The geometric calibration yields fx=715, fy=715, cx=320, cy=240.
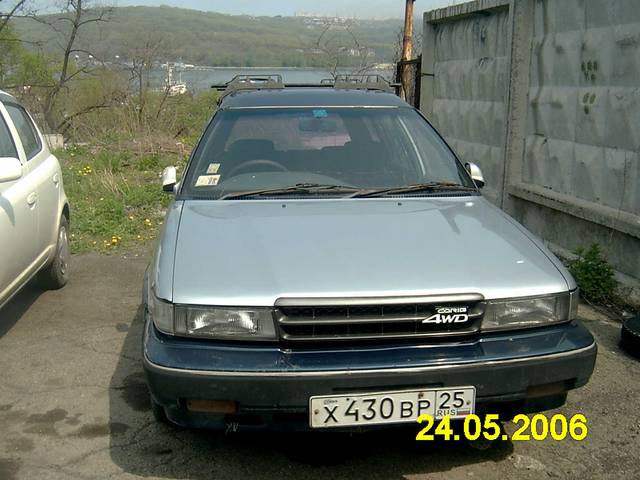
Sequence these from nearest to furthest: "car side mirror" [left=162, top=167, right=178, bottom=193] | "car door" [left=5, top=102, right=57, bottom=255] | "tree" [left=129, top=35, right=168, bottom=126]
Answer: "car side mirror" [left=162, top=167, right=178, bottom=193]
"car door" [left=5, top=102, right=57, bottom=255]
"tree" [left=129, top=35, right=168, bottom=126]

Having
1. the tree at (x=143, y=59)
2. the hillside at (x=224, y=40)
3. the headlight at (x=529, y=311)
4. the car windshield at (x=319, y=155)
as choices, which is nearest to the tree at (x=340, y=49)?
the hillside at (x=224, y=40)

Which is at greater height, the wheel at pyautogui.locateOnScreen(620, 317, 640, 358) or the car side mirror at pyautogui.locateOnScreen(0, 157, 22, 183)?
the car side mirror at pyautogui.locateOnScreen(0, 157, 22, 183)

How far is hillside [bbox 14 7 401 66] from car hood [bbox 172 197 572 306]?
32.2 feet

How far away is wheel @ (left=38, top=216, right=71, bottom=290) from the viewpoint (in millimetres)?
5656

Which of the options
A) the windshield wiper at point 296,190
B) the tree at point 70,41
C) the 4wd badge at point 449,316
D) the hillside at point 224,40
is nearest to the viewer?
the 4wd badge at point 449,316

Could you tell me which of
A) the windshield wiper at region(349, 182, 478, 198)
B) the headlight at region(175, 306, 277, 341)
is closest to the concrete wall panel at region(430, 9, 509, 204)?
the windshield wiper at region(349, 182, 478, 198)

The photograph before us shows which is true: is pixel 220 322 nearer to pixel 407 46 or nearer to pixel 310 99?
pixel 310 99

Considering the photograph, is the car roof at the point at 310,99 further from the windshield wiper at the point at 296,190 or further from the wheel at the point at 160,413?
the wheel at the point at 160,413

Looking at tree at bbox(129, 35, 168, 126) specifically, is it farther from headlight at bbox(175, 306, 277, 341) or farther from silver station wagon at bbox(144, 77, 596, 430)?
headlight at bbox(175, 306, 277, 341)

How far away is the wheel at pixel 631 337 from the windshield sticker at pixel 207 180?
103 inches

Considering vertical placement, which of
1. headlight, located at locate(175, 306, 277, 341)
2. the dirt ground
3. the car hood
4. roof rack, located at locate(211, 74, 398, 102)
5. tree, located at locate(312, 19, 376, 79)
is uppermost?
tree, located at locate(312, 19, 376, 79)

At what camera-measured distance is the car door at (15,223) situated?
170 inches

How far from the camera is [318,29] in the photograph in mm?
13469

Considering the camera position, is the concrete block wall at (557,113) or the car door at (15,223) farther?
the concrete block wall at (557,113)
